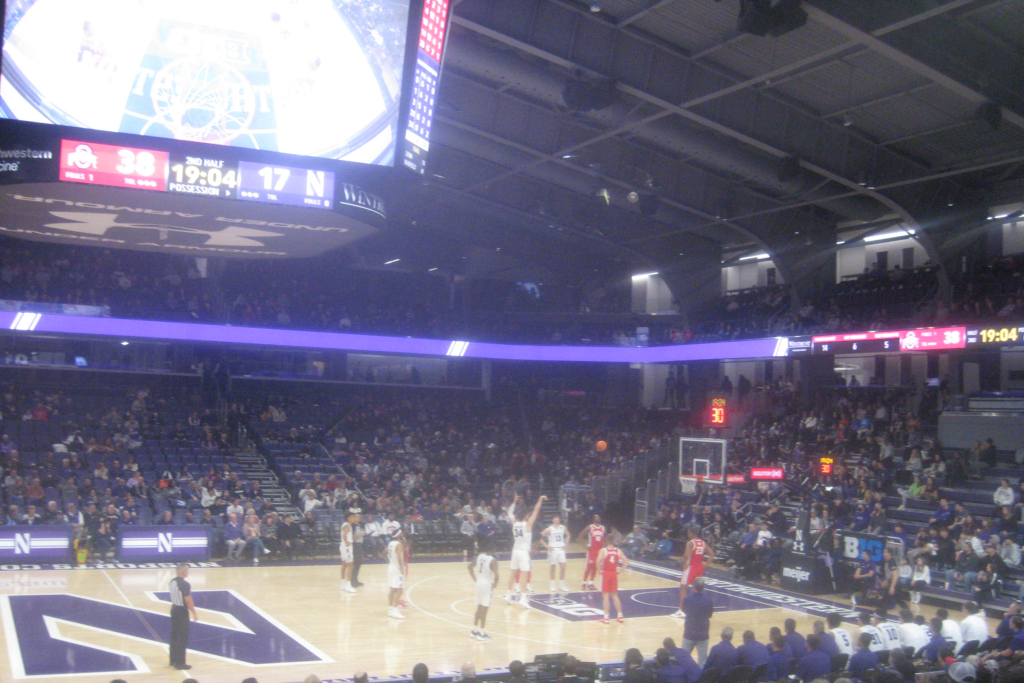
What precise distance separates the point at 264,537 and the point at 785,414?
1893 cm

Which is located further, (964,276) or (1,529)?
(964,276)

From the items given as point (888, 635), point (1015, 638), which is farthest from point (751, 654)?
point (1015, 638)

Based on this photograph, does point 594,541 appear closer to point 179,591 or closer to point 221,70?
point 179,591

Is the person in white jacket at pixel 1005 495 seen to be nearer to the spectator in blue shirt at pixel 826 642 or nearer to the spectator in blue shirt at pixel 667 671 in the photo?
the spectator in blue shirt at pixel 826 642

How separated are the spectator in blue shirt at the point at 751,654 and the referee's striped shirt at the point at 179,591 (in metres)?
6.95

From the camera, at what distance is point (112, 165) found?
437 inches

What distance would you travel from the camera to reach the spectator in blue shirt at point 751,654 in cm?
1006

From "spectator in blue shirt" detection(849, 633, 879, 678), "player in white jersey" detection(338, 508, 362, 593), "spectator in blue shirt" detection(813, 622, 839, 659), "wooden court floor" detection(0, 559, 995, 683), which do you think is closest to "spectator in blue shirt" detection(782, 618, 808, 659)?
"spectator in blue shirt" detection(813, 622, 839, 659)

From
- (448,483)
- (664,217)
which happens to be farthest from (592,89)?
(448,483)

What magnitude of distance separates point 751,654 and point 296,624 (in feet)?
25.7

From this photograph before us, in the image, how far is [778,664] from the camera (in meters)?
10.2

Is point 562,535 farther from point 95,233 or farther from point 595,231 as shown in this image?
point 595,231

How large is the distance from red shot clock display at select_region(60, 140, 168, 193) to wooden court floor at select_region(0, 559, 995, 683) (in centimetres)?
603

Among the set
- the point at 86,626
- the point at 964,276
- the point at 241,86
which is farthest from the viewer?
the point at 964,276
